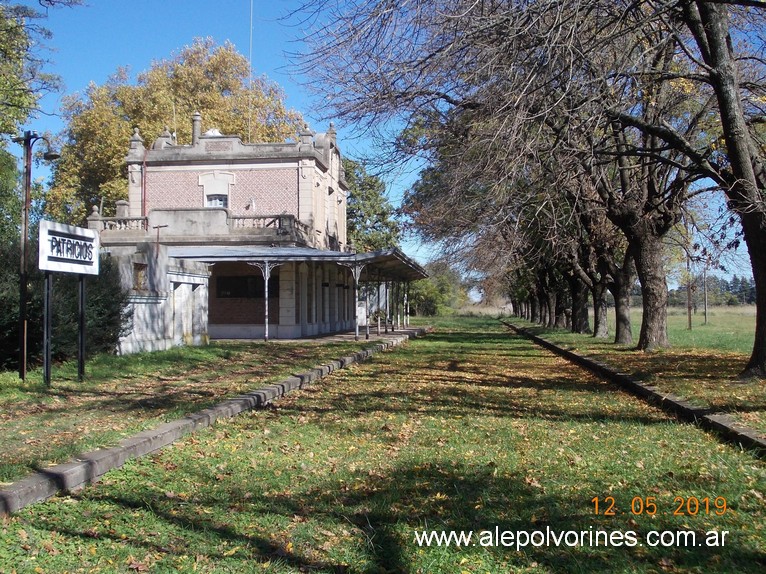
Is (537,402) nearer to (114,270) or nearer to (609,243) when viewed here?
(114,270)

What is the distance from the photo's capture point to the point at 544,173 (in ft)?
39.9

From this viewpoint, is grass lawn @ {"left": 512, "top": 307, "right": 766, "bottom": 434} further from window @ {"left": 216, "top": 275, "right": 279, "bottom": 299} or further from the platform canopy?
window @ {"left": 216, "top": 275, "right": 279, "bottom": 299}

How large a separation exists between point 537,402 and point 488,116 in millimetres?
4376

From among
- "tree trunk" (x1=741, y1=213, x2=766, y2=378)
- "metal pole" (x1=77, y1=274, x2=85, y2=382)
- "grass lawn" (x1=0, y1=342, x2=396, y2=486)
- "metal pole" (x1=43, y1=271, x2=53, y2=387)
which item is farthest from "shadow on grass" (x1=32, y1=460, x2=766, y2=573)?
"tree trunk" (x1=741, y1=213, x2=766, y2=378)

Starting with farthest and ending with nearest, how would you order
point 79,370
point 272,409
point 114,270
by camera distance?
1. point 114,270
2. point 79,370
3. point 272,409

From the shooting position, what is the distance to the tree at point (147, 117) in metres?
42.5

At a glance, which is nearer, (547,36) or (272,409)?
(547,36)

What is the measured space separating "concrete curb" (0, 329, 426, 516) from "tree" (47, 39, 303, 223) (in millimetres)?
33480

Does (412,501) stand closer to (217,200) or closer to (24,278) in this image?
(24,278)

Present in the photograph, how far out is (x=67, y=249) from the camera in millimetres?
10961

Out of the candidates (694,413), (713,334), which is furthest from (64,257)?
(713,334)

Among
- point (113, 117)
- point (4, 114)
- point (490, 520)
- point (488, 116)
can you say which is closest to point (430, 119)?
point (488, 116)

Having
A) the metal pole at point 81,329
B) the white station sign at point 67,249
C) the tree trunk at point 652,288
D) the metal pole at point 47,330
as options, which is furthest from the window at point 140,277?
the tree trunk at point 652,288

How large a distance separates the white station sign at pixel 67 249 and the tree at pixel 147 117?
102 feet
